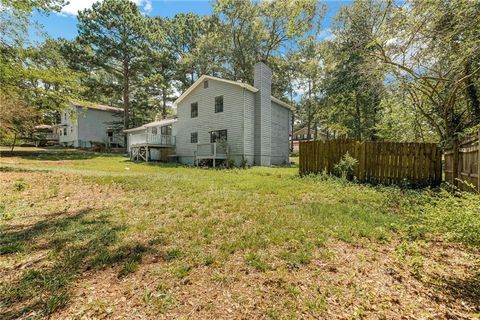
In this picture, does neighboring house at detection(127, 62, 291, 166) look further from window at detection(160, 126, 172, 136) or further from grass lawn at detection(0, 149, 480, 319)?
grass lawn at detection(0, 149, 480, 319)

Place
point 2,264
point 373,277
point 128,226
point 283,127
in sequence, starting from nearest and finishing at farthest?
point 373,277 → point 2,264 → point 128,226 → point 283,127

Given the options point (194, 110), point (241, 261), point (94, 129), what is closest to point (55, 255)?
point (241, 261)

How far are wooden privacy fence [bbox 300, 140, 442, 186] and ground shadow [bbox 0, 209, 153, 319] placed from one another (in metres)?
8.38

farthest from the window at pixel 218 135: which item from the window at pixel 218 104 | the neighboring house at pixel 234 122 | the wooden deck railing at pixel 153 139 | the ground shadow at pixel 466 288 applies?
the ground shadow at pixel 466 288

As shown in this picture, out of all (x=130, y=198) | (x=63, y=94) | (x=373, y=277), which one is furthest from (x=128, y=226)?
(x=63, y=94)

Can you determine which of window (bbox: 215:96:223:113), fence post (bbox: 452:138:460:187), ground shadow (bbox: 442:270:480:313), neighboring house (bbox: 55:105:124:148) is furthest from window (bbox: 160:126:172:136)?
ground shadow (bbox: 442:270:480:313)

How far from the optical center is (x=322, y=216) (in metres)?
5.13

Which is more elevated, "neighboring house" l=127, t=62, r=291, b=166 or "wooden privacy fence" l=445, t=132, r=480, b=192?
"neighboring house" l=127, t=62, r=291, b=166

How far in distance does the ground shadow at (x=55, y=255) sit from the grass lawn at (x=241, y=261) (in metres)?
0.02

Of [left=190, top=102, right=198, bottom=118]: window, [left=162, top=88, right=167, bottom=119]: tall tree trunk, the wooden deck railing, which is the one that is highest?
[left=162, top=88, right=167, bottom=119]: tall tree trunk

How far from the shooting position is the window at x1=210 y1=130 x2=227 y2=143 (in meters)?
18.4

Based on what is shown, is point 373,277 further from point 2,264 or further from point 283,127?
point 283,127

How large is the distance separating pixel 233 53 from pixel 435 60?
23.1 m

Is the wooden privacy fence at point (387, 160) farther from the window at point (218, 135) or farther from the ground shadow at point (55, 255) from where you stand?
the window at point (218, 135)
